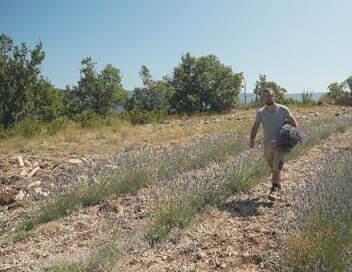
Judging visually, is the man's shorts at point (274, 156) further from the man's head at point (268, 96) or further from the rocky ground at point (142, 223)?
the man's head at point (268, 96)

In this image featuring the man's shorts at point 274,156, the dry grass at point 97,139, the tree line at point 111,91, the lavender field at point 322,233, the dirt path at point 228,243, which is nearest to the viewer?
the lavender field at point 322,233

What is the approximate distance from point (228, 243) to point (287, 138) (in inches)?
72.6

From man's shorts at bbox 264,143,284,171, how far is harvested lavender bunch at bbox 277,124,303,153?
0.37 ft

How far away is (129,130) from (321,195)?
11.9 metres

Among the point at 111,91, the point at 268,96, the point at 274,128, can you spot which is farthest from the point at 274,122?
the point at 111,91

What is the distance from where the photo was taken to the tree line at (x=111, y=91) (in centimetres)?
1653

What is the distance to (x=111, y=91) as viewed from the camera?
31156mm

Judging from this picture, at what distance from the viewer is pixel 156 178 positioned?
5.86 meters

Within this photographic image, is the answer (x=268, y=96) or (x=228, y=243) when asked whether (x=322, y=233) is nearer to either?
(x=228, y=243)

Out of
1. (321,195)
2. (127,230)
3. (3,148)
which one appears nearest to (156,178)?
(127,230)

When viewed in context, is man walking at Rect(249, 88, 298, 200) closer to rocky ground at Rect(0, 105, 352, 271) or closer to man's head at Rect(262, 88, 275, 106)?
man's head at Rect(262, 88, 275, 106)

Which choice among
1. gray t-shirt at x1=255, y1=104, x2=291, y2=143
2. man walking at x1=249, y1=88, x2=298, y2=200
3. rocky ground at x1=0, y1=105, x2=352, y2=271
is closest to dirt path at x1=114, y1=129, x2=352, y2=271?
rocky ground at x1=0, y1=105, x2=352, y2=271

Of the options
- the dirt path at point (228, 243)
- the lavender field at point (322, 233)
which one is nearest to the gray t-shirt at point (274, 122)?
the dirt path at point (228, 243)

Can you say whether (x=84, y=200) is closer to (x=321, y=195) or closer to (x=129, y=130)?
(x=321, y=195)
